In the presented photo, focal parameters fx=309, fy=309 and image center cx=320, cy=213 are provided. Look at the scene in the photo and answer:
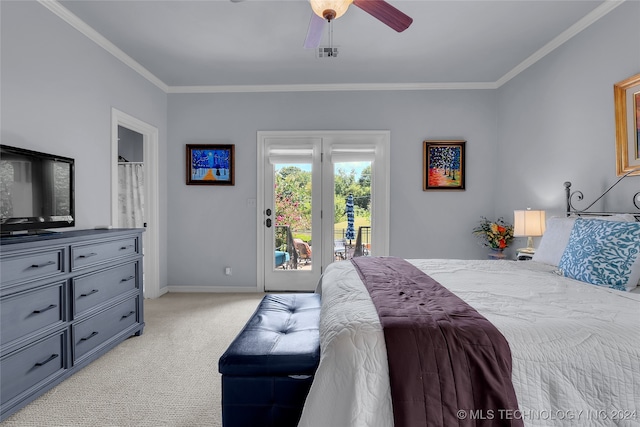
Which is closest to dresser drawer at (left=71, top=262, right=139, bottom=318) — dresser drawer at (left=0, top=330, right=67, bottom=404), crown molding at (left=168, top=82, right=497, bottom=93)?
dresser drawer at (left=0, top=330, right=67, bottom=404)

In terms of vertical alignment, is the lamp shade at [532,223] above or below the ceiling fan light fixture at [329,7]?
below

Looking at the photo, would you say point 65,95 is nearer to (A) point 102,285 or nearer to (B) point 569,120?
(A) point 102,285

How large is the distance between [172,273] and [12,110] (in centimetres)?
253

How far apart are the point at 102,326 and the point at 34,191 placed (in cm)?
109

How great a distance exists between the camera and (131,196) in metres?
4.41

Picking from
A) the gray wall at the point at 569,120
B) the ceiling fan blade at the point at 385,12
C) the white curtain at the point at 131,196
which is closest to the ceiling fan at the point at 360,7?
the ceiling fan blade at the point at 385,12

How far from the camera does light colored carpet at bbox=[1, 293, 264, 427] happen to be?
68.5 inches

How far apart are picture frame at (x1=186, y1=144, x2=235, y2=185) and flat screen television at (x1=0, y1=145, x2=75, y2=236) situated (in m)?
1.65

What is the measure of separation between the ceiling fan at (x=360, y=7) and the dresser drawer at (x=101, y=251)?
2197mm

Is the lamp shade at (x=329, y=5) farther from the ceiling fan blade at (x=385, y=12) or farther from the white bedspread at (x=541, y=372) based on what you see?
the white bedspread at (x=541, y=372)

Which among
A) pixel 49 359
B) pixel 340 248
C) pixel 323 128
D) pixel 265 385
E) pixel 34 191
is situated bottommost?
pixel 49 359

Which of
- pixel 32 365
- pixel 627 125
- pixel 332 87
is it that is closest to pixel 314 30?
pixel 332 87

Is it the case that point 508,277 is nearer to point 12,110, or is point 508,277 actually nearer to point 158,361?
point 158,361

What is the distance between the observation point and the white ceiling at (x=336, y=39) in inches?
97.2
